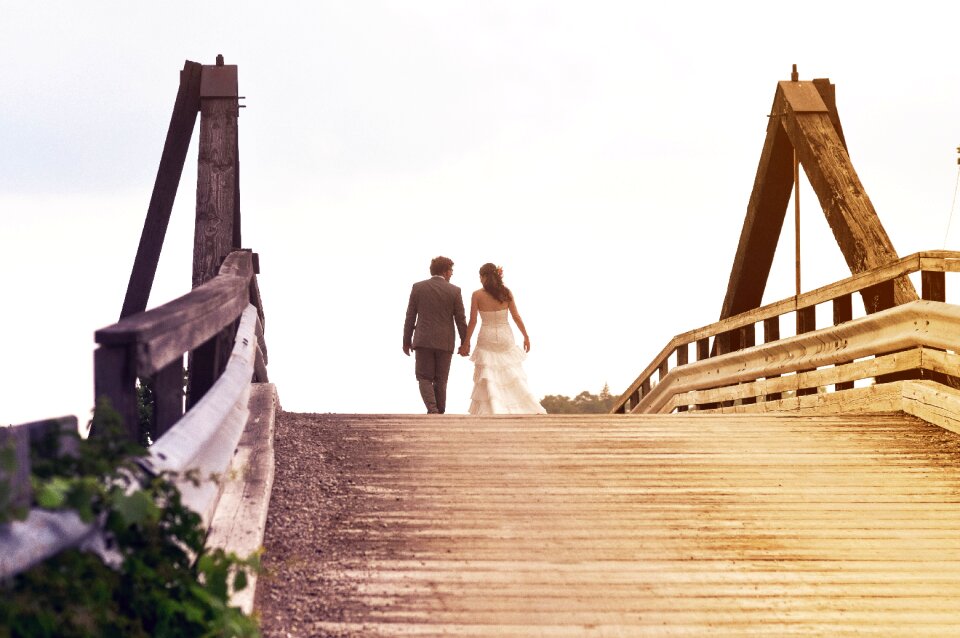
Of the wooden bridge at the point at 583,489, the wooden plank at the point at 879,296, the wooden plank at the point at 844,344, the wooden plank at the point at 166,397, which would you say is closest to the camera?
the wooden plank at the point at 166,397

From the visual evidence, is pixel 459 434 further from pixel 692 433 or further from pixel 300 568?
pixel 300 568

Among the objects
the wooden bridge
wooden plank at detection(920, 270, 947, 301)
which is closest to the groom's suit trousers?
the wooden bridge

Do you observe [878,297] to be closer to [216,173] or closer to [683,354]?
[216,173]

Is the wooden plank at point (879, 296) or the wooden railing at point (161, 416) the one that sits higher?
the wooden plank at point (879, 296)

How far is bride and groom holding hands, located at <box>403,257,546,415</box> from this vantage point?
1408 centimetres

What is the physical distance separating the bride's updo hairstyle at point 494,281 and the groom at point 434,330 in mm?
824

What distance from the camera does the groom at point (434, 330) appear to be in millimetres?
14039

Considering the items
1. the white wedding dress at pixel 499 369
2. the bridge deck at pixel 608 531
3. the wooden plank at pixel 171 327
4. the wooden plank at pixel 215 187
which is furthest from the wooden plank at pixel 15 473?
the white wedding dress at pixel 499 369

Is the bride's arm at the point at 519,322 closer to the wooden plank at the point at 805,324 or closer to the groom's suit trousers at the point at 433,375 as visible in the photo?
the groom's suit trousers at the point at 433,375

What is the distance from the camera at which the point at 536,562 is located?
18.2ft

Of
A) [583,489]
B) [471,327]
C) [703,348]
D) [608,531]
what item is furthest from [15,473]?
[703,348]

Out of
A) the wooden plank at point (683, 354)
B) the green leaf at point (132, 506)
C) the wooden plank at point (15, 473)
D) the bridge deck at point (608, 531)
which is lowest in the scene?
the bridge deck at point (608, 531)

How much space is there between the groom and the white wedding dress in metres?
1.10

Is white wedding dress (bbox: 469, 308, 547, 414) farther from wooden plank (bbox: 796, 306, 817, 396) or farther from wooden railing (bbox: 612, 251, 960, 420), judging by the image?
wooden plank (bbox: 796, 306, 817, 396)
